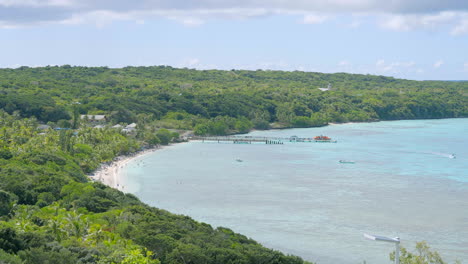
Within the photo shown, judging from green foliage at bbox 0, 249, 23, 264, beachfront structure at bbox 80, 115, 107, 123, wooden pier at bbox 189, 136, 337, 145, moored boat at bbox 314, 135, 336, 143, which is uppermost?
beachfront structure at bbox 80, 115, 107, 123

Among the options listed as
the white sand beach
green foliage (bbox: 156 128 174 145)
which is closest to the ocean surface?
the white sand beach

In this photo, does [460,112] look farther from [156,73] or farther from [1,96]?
[1,96]

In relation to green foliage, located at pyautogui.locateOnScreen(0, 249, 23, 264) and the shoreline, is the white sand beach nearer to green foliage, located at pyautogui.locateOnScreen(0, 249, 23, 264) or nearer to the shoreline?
the shoreline

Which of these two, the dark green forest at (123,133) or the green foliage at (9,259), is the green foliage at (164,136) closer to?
the dark green forest at (123,133)

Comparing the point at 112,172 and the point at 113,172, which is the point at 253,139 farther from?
the point at 112,172

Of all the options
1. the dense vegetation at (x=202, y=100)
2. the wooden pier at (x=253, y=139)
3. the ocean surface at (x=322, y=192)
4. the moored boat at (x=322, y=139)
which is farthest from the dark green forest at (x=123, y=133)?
the moored boat at (x=322, y=139)

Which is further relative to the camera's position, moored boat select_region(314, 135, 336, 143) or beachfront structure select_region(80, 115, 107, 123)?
moored boat select_region(314, 135, 336, 143)

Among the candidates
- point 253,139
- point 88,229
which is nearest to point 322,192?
point 88,229
